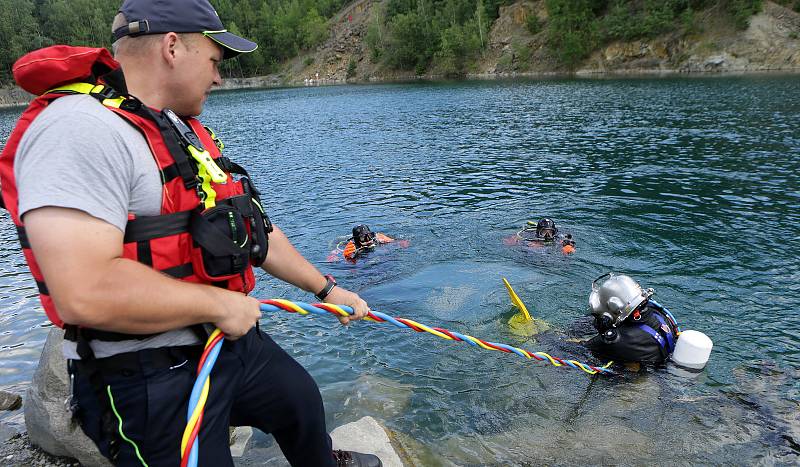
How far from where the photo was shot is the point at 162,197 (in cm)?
214

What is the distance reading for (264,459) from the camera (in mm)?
4723

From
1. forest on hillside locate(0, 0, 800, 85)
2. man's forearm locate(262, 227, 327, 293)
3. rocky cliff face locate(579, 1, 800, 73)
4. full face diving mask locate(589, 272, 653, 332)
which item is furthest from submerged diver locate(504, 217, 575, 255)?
forest on hillside locate(0, 0, 800, 85)

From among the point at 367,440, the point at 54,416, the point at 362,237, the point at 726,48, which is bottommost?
the point at 362,237

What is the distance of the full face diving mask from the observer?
6336 millimetres

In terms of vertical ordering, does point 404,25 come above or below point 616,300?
above

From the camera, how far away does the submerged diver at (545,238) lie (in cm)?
1141

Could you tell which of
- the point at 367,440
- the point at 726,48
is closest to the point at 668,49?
the point at 726,48

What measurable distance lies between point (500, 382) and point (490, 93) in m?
53.0

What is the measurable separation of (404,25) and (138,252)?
363 feet

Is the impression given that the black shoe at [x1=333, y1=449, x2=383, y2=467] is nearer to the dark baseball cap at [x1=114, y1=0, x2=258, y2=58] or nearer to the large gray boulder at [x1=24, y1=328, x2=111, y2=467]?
the large gray boulder at [x1=24, y1=328, x2=111, y2=467]

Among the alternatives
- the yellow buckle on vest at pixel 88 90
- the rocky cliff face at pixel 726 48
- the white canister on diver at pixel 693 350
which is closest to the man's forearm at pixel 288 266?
the yellow buckle on vest at pixel 88 90

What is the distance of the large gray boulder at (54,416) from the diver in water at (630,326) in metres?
5.92

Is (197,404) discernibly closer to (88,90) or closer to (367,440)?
(88,90)

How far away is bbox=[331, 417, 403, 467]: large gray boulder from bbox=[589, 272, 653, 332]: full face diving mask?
11.1ft
